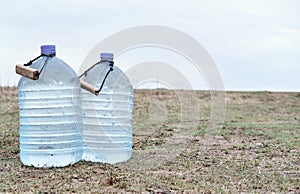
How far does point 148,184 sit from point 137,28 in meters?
1.43

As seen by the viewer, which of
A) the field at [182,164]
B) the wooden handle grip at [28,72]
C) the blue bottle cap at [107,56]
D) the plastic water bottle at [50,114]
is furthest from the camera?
the blue bottle cap at [107,56]

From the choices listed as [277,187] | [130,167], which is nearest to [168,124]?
[130,167]

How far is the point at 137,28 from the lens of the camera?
4352 mm

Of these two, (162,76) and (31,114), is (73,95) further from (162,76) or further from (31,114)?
(162,76)

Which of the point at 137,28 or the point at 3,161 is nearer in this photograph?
the point at 137,28

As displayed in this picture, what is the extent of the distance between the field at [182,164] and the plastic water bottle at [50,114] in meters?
0.16

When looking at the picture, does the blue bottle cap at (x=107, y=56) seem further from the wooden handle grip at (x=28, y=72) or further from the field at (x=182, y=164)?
the field at (x=182, y=164)

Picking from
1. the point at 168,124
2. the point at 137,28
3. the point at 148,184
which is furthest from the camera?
the point at 168,124

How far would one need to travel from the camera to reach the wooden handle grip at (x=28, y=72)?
4176mm

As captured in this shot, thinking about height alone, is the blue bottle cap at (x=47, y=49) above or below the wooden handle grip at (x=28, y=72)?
above

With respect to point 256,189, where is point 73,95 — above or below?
above

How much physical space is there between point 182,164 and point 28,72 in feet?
5.43

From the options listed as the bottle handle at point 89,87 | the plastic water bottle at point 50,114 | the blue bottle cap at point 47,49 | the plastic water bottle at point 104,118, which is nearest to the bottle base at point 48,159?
the plastic water bottle at point 50,114

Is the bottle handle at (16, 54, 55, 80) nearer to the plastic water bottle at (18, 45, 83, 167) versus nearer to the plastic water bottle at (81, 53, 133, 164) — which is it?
the plastic water bottle at (18, 45, 83, 167)
